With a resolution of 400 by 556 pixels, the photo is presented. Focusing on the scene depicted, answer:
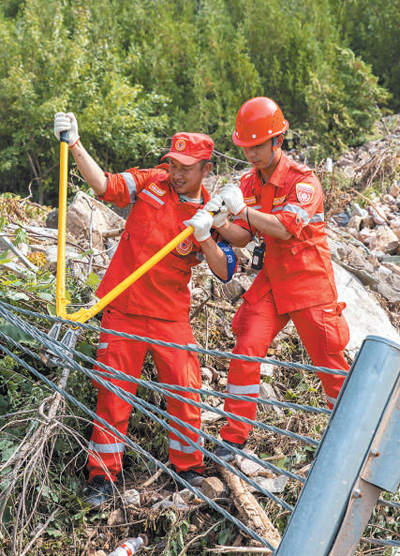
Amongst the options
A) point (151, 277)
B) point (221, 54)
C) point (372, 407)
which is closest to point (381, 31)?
point (221, 54)

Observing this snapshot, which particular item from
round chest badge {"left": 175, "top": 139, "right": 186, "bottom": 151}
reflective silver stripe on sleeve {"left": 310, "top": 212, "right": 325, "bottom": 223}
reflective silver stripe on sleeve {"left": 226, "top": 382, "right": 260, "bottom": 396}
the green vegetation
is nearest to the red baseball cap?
round chest badge {"left": 175, "top": 139, "right": 186, "bottom": 151}

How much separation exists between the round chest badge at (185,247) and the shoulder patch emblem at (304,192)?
2.06 ft

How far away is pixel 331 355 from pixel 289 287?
1.39 feet

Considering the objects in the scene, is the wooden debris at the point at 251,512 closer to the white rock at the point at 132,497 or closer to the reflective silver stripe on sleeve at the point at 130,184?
the white rock at the point at 132,497

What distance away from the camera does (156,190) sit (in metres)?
3.37

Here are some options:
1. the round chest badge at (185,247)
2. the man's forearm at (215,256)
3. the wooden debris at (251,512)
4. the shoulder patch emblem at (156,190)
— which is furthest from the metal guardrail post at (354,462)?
the shoulder patch emblem at (156,190)

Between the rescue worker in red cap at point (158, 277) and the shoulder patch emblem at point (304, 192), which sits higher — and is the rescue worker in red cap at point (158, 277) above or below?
below

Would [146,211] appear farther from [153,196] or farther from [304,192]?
[304,192]

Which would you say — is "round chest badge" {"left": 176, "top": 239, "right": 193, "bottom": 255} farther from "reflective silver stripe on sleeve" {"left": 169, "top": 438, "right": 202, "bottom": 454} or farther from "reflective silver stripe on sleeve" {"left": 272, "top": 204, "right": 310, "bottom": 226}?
"reflective silver stripe on sleeve" {"left": 169, "top": 438, "right": 202, "bottom": 454}

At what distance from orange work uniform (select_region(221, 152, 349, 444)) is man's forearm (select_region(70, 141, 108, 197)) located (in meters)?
0.77

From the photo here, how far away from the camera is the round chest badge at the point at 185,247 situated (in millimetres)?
3338

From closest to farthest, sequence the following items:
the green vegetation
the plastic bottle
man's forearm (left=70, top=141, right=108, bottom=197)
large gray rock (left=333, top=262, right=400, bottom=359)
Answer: the plastic bottle, man's forearm (left=70, top=141, right=108, bottom=197), large gray rock (left=333, top=262, right=400, bottom=359), the green vegetation

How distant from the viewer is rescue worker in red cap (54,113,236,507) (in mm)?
3178

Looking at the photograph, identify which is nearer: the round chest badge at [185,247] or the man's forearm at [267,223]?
the man's forearm at [267,223]
